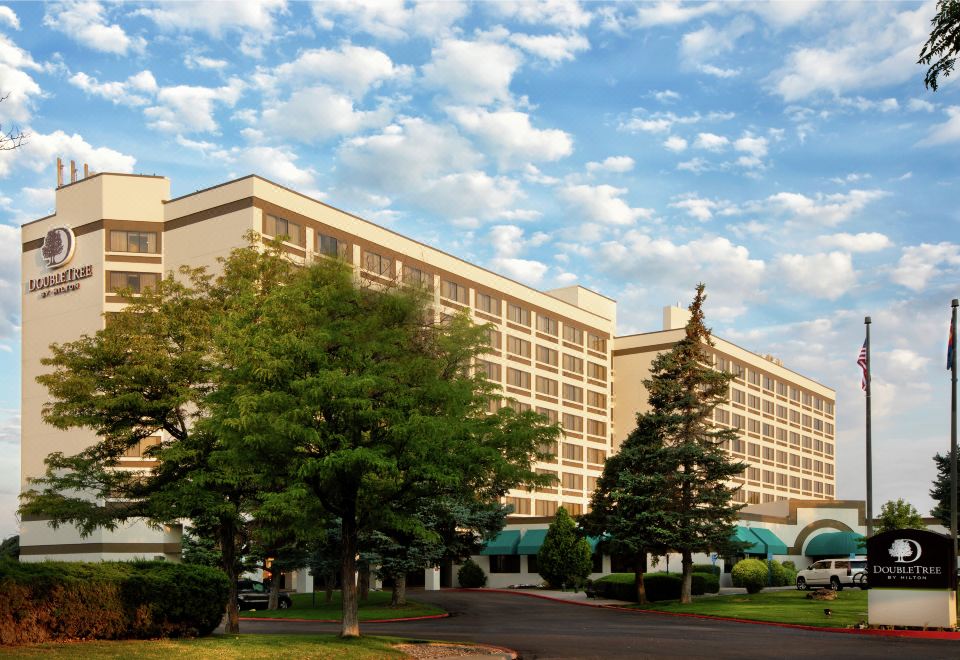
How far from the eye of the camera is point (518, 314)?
3533 inches

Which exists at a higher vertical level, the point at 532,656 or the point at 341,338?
the point at 341,338

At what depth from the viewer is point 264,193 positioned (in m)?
63.6

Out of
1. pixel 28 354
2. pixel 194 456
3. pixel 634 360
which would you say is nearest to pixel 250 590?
pixel 194 456

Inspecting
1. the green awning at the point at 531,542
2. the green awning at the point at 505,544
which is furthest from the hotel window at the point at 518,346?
the green awning at the point at 531,542

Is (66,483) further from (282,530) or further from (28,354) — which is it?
(28,354)

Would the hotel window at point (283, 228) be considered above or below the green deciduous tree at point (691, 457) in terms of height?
above

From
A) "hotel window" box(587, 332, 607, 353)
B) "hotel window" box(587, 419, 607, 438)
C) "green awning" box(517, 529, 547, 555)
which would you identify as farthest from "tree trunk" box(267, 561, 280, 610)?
"hotel window" box(587, 332, 607, 353)

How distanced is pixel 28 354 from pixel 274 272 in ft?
156

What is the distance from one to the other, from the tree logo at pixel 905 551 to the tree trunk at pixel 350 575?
1759 centimetres

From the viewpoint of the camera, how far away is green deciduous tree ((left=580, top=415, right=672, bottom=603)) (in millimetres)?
45312

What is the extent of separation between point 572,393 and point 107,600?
77948 mm

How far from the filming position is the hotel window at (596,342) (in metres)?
101

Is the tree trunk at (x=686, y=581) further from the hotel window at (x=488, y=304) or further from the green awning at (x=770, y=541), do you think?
the hotel window at (x=488, y=304)

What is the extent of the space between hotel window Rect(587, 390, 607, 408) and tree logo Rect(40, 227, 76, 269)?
51838 millimetres
